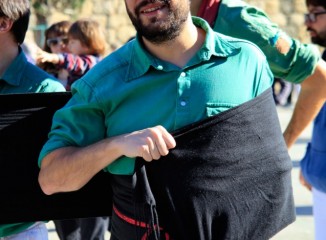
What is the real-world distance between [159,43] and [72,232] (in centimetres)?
309

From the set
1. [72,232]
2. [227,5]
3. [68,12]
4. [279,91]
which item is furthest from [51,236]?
[68,12]

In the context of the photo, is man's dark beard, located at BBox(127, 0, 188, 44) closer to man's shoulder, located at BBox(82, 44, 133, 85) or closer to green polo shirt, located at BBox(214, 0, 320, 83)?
man's shoulder, located at BBox(82, 44, 133, 85)

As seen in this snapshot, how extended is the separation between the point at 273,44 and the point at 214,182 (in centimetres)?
106

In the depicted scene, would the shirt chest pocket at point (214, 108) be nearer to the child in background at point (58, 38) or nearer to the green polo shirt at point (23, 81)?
the green polo shirt at point (23, 81)

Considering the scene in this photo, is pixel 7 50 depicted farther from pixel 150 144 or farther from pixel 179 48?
pixel 150 144

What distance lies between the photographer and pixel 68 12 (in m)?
18.5

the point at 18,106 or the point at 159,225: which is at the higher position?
the point at 18,106

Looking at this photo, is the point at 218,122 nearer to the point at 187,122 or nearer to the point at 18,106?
the point at 187,122

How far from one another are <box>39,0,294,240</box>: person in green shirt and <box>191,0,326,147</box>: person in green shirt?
29.5 inches

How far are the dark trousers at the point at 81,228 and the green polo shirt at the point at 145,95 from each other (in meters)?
2.87

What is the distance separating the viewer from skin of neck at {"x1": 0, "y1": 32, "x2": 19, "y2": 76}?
314 centimetres

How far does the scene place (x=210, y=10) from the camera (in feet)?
11.4

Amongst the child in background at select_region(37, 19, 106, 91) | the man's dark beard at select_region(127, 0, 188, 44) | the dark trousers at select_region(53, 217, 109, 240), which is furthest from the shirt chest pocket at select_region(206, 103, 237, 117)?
the child in background at select_region(37, 19, 106, 91)

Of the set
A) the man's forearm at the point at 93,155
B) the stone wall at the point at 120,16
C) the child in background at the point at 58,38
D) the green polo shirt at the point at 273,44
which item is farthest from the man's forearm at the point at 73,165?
the stone wall at the point at 120,16
